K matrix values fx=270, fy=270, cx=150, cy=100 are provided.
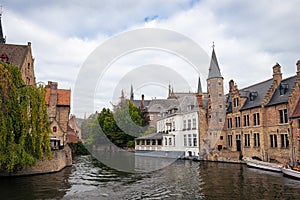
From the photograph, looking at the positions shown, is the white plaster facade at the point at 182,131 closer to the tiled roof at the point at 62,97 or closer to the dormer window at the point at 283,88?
the dormer window at the point at 283,88

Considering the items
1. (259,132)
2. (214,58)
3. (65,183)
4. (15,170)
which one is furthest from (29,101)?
(214,58)

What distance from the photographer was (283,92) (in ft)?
98.4

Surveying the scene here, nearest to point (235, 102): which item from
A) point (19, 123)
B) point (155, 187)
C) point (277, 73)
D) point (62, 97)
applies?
point (277, 73)

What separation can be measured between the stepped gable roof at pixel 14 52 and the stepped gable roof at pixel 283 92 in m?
29.8

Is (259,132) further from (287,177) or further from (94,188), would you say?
(94,188)

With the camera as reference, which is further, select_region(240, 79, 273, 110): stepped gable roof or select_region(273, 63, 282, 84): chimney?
select_region(240, 79, 273, 110): stepped gable roof

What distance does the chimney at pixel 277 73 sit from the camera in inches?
1247

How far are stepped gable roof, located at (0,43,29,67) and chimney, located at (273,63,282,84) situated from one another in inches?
1186

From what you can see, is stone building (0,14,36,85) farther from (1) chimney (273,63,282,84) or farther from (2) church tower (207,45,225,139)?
(1) chimney (273,63,282,84)

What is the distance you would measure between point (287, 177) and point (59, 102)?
32.6 m

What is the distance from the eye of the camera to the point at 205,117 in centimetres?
3991

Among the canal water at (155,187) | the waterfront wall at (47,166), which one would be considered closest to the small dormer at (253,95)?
the canal water at (155,187)

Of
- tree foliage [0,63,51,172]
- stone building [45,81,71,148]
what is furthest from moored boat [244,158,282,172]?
stone building [45,81,71,148]

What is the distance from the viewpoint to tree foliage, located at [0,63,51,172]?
19.4 m
